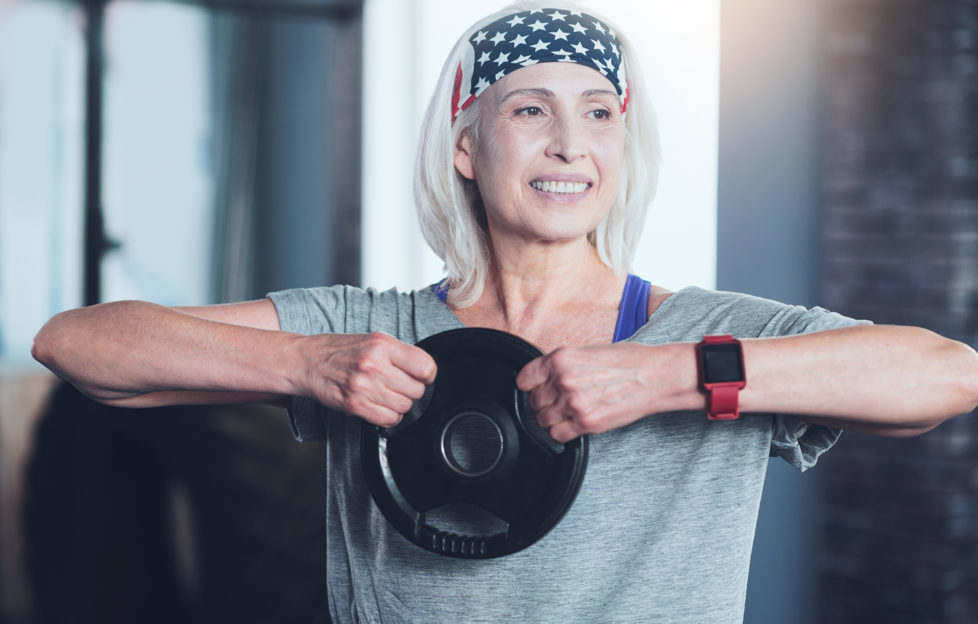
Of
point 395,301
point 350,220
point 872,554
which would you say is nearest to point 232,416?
point 350,220

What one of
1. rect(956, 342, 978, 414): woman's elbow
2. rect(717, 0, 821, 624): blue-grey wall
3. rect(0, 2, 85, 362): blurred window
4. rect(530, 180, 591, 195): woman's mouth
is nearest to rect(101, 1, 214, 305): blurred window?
rect(0, 2, 85, 362): blurred window

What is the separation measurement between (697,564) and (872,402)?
382 millimetres

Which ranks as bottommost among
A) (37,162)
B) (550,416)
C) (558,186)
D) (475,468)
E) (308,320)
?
(475,468)

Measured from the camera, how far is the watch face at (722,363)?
4.17 ft

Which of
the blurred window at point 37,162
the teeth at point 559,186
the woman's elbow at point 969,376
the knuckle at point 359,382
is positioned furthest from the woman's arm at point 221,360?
the blurred window at point 37,162

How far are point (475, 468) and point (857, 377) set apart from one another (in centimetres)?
57

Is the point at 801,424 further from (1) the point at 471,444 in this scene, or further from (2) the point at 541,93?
(2) the point at 541,93

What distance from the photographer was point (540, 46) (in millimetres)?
1603

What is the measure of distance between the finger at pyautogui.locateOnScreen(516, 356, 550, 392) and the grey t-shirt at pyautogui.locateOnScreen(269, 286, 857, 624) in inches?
9.4

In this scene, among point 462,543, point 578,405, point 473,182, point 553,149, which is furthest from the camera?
point 473,182

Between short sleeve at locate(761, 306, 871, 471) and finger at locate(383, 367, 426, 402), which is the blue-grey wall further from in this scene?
finger at locate(383, 367, 426, 402)

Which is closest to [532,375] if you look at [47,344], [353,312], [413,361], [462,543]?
[413,361]

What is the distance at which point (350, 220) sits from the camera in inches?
166

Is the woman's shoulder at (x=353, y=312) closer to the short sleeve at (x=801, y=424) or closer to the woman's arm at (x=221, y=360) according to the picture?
the woman's arm at (x=221, y=360)
